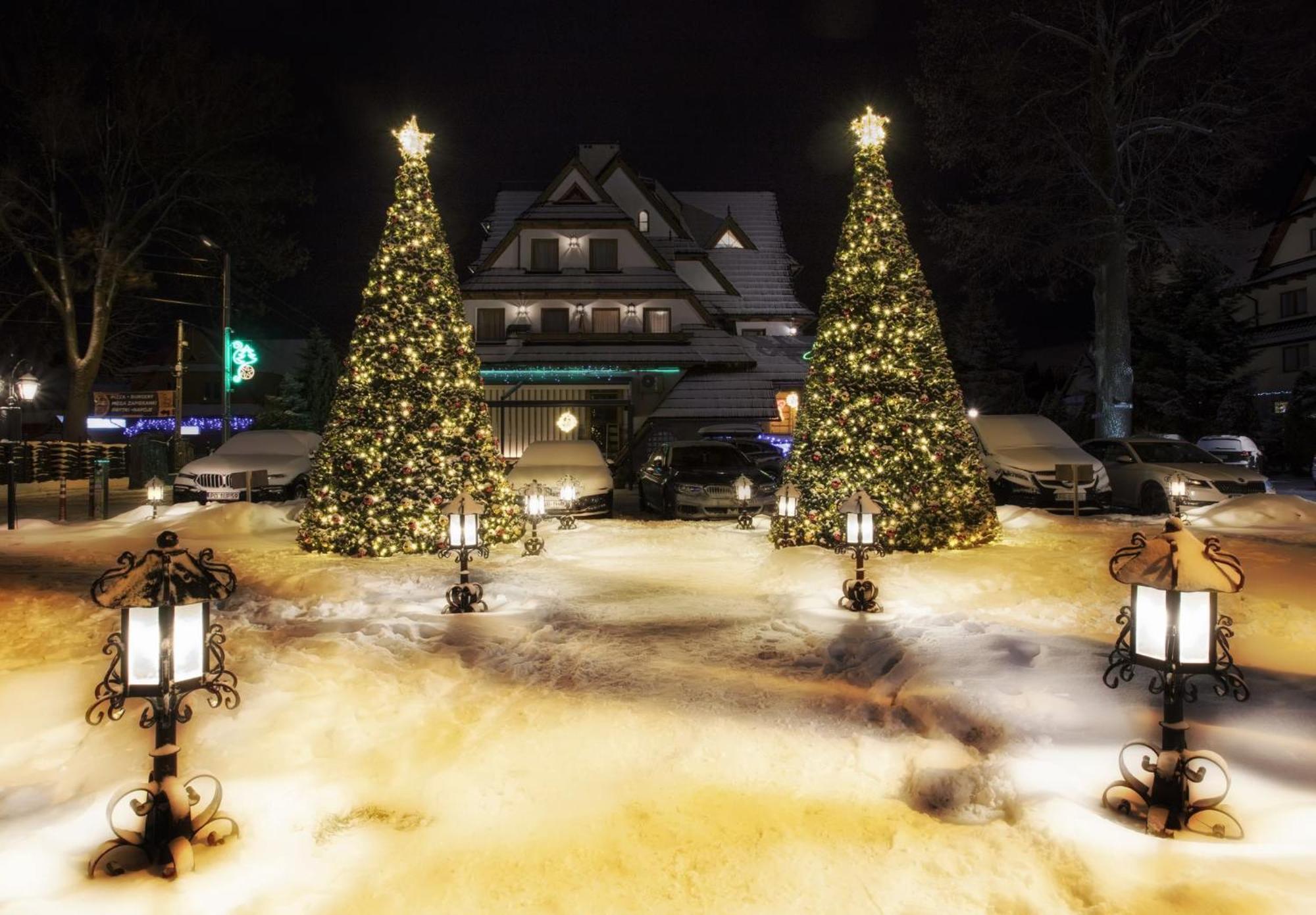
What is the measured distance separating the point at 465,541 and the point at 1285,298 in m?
45.1

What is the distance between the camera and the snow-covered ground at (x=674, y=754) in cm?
317

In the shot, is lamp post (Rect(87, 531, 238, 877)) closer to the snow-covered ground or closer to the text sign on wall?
the snow-covered ground

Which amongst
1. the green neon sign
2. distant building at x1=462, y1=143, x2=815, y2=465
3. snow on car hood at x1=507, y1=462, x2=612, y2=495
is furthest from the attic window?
snow on car hood at x1=507, y1=462, x2=612, y2=495

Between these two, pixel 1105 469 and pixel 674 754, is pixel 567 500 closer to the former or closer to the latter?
pixel 1105 469

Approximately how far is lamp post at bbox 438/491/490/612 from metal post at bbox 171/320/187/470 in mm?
21688

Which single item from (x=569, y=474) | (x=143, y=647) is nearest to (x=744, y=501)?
(x=569, y=474)

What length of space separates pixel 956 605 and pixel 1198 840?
4.30 meters

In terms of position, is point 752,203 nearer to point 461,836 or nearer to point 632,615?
point 632,615

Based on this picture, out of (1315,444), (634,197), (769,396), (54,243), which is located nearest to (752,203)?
(634,197)

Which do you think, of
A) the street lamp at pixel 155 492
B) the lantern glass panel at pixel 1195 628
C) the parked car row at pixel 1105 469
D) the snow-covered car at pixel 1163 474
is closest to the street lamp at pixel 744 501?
the parked car row at pixel 1105 469

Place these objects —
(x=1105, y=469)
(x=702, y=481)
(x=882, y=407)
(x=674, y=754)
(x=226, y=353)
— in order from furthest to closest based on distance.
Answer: (x=226, y=353) → (x=702, y=481) → (x=1105, y=469) → (x=882, y=407) → (x=674, y=754)

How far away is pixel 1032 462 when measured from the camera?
15.9 m

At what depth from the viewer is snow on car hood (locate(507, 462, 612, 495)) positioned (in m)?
15.4

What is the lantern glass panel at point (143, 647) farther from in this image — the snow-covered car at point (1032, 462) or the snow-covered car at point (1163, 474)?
the snow-covered car at point (1163, 474)
